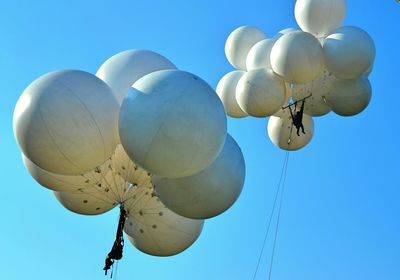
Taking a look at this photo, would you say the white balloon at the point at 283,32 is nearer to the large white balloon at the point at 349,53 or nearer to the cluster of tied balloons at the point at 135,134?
the large white balloon at the point at 349,53

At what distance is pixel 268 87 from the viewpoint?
9180 mm

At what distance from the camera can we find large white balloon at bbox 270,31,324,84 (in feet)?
29.0

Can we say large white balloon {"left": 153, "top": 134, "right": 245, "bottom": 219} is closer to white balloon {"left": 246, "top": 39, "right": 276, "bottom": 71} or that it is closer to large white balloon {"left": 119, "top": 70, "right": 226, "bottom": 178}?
large white balloon {"left": 119, "top": 70, "right": 226, "bottom": 178}

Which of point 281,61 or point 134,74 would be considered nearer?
point 134,74

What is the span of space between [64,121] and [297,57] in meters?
4.14

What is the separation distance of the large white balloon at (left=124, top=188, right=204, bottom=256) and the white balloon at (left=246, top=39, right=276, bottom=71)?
299 cm

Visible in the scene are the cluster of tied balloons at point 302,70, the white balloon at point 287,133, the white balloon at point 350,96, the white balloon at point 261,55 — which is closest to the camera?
the cluster of tied balloons at point 302,70

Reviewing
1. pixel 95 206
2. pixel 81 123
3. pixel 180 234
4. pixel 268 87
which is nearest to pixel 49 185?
pixel 95 206

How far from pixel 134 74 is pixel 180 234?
2455 mm

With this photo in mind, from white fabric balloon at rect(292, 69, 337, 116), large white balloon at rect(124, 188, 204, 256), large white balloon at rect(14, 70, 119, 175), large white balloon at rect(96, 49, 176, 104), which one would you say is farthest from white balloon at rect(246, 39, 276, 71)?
large white balloon at rect(14, 70, 119, 175)

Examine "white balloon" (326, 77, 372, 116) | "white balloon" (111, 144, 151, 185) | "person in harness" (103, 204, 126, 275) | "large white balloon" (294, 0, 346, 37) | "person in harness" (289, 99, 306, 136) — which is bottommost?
"person in harness" (103, 204, 126, 275)

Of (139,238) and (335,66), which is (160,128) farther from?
(335,66)

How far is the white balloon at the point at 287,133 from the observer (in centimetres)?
1062

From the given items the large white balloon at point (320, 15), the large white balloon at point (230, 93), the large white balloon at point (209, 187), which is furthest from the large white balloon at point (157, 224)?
the large white balloon at point (320, 15)
